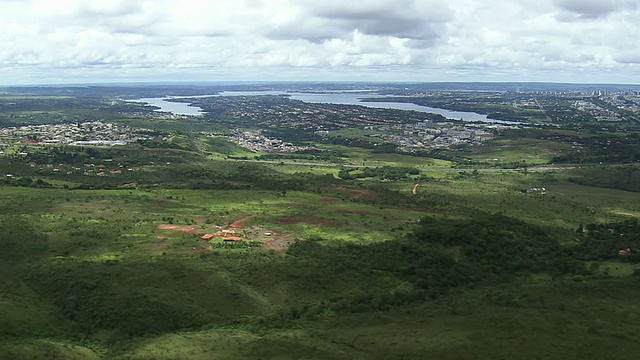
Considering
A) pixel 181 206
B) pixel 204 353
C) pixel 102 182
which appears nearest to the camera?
pixel 204 353

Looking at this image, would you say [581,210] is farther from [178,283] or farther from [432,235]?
[178,283]

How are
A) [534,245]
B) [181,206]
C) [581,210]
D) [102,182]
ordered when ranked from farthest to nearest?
[102,182] < [581,210] < [181,206] < [534,245]

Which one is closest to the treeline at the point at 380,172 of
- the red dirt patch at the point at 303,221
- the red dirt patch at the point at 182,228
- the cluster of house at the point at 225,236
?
the red dirt patch at the point at 303,221

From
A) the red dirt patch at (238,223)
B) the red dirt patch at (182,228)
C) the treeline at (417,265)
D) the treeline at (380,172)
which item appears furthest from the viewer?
the treeline at (380,172)

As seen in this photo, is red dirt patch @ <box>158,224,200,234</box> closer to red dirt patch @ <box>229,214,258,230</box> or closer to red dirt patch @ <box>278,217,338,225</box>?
red dirt patch @ <box>229,214,258,230</box>

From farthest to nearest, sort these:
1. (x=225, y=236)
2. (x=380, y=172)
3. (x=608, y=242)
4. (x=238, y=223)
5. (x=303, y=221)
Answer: (x=380, y=172)
(x=303, y=221)
(x=238, y=223)
(x=608, y=242)
(x=225, y=236)

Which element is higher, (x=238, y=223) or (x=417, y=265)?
(x=238, y=223)

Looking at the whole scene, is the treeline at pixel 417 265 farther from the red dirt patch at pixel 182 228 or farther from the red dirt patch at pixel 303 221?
the red dirt patch at pixel 182 228

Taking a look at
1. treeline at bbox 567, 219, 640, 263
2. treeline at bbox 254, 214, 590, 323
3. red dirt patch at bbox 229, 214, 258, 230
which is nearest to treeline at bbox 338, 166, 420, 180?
red dirt patch at bbox 229, 214, 258, 230

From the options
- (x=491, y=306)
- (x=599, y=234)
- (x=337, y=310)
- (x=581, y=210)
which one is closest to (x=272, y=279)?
(x=337, y=310)

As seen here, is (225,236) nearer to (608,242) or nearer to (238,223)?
(238,223)

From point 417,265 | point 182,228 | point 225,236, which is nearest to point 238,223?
point 225,236
